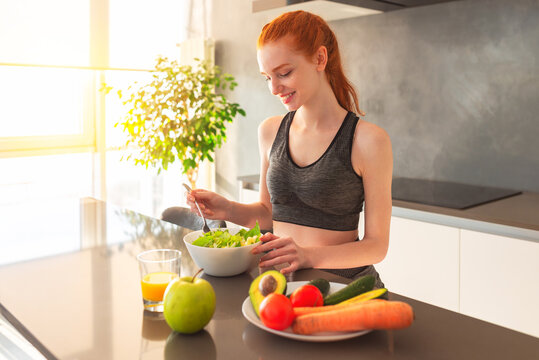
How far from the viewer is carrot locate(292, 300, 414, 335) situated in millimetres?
850

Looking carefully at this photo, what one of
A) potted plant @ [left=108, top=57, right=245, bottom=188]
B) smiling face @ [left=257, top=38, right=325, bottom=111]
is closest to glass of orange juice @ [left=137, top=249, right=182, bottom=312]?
smiling face @ [left=257, top=38, right=325, bottom=111]

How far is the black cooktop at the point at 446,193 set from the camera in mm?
2375

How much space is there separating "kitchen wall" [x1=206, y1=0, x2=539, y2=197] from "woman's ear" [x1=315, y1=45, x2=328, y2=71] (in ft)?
4.54

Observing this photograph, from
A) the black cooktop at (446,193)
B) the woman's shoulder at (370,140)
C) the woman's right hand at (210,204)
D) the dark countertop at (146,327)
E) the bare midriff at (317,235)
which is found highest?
the woman's shoulder at (370,140)

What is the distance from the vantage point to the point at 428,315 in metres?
1.01

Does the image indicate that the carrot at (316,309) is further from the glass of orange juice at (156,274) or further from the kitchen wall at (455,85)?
the kitchen wall at (455,85)

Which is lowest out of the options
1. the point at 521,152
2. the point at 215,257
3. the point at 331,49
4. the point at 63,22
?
the point at 215,257

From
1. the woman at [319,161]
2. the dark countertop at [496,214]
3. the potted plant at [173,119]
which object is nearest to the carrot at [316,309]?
the woman at [319,161]

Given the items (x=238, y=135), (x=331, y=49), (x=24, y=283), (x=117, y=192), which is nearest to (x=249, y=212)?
(x=331, y=49)

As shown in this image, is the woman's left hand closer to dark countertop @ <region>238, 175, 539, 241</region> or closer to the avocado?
the avocado

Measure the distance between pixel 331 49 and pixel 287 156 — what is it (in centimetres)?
37

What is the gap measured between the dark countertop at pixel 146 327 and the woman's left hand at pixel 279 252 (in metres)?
0.04

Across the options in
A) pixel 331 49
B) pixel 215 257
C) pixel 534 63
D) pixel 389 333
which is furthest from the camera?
pixel 534 63

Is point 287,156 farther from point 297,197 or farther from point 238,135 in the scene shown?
point 238,135
